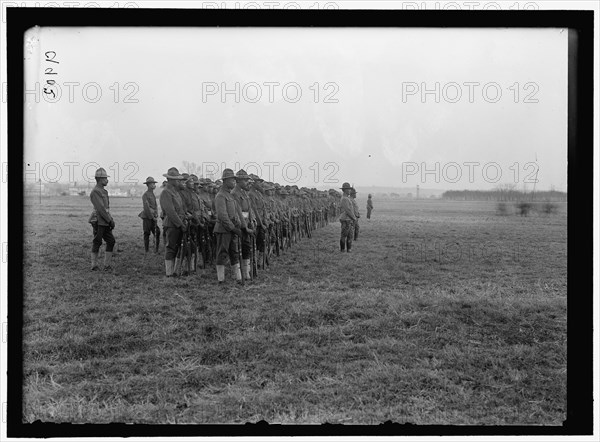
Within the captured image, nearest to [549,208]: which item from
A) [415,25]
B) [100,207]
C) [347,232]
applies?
[415,25]

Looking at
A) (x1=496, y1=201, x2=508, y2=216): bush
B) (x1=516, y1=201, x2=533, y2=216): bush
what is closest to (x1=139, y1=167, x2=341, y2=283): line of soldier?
(x1=496, y1=201, x2=508, y2=216): bush

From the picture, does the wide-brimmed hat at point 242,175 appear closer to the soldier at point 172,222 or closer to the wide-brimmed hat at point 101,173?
the soldier at point 172,222

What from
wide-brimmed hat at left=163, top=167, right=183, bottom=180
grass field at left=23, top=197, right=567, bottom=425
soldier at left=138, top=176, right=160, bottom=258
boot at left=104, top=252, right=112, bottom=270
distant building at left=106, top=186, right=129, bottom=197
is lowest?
grass field at left=23, top=197, right=567, bottom=425

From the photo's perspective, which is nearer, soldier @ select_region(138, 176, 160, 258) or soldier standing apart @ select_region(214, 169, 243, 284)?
soldier @ select_region(138, 176, 160, 258)

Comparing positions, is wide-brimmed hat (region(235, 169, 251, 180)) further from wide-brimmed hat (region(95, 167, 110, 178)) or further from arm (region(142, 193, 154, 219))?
wide-brimmed hat (region(95, 167, 110, 178))

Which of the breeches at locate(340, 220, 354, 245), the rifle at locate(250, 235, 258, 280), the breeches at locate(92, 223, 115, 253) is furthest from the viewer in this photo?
the rifle at locate(250, 235, 258, 280)

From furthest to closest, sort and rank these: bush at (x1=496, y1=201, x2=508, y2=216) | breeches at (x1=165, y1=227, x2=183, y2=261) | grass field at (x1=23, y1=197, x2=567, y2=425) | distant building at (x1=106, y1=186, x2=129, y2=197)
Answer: breeches at (x1=165, y1=227, x2=183, y2=261)
bush at (x1=496, y1=201, x2=508, y2=216)
distant building at (x1=106, y1=186, x2=129, y2=197)
grass field at (x1=23, y1=197, x2=567, y2=425)

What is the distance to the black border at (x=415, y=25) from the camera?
534 cm

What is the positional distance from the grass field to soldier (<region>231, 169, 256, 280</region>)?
676 millimetres

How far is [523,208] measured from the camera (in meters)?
6.50

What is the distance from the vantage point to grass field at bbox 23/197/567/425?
17.4 ft

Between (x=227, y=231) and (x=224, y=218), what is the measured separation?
27cm

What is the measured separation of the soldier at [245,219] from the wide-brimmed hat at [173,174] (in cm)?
106

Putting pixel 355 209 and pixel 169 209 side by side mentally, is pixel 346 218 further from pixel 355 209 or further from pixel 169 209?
pixel 169 209
